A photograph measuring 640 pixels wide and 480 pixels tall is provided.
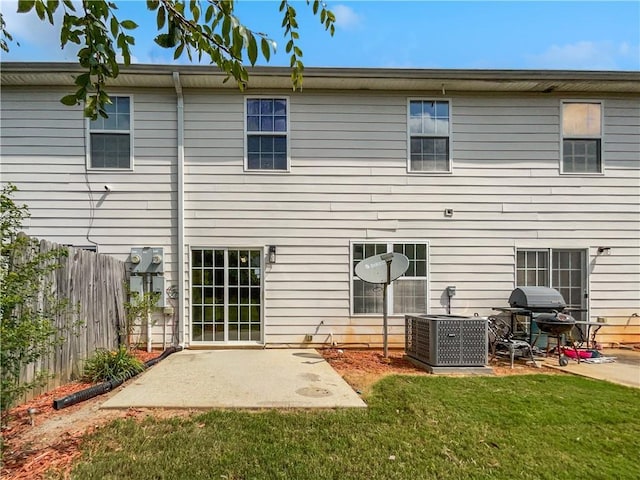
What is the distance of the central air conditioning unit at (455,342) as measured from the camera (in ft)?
19.3

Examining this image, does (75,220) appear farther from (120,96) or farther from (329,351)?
(329,351)

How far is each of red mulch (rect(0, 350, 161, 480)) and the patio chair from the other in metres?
5.93

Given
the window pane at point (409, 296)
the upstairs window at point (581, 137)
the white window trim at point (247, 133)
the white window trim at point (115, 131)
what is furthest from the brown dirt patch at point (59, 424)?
the upstairs window at point (581, 137)

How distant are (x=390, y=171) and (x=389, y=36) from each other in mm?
2991

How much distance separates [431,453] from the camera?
3.29m

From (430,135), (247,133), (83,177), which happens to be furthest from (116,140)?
(430,135)

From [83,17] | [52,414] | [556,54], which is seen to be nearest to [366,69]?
[556,54]

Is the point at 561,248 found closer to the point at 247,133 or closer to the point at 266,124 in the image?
the point at 266,124

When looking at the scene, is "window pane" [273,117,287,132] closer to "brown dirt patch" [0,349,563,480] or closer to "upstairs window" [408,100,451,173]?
"upstairs window" [408,100,451,173]

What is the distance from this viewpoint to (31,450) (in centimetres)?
329

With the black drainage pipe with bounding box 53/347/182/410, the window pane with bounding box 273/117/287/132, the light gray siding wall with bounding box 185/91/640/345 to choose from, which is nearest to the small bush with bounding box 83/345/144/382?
the black drainage pipe with bounding box 53/347/182/410

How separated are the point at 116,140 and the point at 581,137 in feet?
30.4

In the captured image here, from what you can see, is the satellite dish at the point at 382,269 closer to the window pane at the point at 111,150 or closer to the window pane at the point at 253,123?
the window pane at the point at 253,123

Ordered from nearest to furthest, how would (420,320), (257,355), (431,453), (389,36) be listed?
(431,453)
(389,36)
(420,320)
(257,355)
